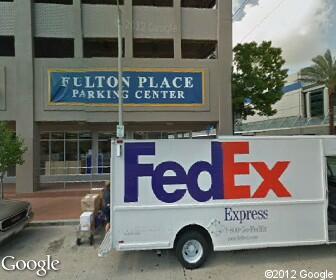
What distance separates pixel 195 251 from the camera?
5410 millimetres

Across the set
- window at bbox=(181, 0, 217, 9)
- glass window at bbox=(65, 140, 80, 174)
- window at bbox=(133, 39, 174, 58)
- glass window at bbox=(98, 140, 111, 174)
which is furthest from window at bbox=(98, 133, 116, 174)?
window at bbox=(181, 0, 217, 9)

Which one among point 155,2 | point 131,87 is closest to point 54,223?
point 131,87

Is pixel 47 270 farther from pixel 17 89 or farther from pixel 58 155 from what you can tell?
pixel 58 155

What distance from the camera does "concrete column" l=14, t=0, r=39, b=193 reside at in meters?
13.6

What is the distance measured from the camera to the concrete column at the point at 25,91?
44.5 feet

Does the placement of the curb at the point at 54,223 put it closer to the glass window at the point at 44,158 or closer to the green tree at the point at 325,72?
the glass window at the point at 44,158

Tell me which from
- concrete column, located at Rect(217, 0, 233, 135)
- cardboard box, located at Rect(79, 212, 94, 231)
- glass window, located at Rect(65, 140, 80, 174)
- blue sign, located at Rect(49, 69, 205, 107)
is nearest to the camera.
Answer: cardboard box, located at Rect(79, 212, 94, 231)

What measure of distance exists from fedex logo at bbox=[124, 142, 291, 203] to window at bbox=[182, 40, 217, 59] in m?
11.1

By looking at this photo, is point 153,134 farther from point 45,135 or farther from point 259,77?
point 259,77

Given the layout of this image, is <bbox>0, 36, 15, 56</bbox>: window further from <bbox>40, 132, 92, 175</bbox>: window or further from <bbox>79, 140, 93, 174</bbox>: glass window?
<bbox>79, 140, 93, 174</bbox>: glass window

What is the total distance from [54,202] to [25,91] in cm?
569

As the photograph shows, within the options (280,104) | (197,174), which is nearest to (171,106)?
(197,174)

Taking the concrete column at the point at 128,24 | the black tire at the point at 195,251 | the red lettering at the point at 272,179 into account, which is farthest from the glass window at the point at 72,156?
the red lettering at the point at 272,179

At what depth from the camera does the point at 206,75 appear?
14.4 meters
